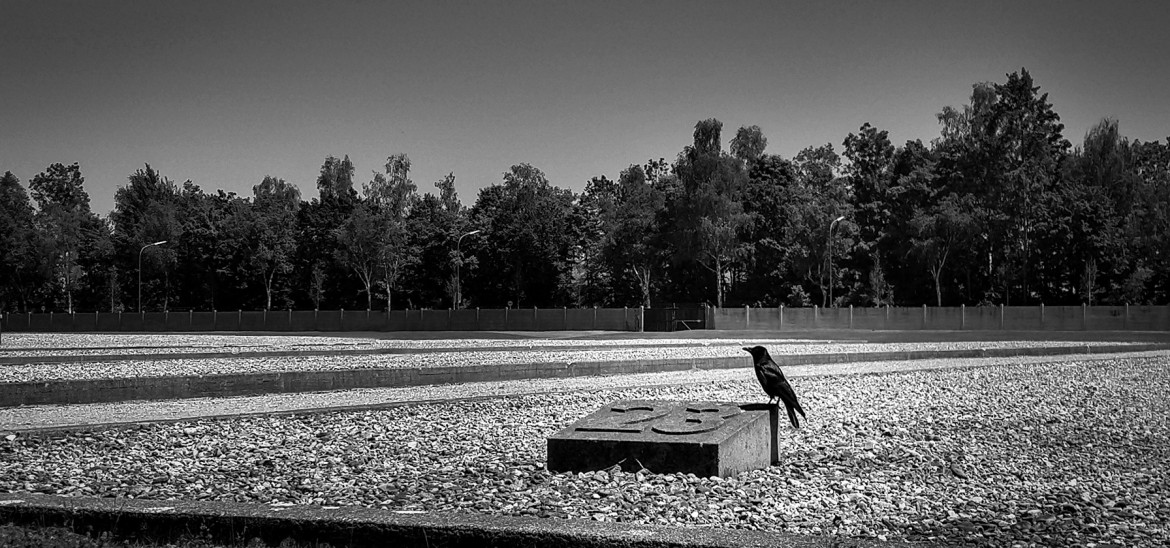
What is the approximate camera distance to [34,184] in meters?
132

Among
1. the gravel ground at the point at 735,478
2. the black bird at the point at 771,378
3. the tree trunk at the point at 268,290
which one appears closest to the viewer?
the gravel ground at the point at 735,478

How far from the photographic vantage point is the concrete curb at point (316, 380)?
43.2 feet

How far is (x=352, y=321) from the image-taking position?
6569 cm

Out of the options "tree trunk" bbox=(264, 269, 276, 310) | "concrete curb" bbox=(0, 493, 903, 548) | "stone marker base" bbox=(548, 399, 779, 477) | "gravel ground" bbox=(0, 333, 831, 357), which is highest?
"tree trunk" bbox=(264, 269, 276, 310)

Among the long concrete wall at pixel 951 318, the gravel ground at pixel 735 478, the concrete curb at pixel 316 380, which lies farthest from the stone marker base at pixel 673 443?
the long concrete wall at pixel 951 318

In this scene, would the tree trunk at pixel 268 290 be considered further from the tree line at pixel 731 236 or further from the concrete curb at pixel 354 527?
the concrete curb at pixel 354 527

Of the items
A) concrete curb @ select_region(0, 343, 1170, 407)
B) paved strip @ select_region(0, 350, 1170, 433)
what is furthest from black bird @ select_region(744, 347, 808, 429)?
concrete curb @ select_region(0, 343, 1170, 407)

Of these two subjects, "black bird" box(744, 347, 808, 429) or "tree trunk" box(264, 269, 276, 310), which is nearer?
"black bird" box(744, 347, 808, 429)

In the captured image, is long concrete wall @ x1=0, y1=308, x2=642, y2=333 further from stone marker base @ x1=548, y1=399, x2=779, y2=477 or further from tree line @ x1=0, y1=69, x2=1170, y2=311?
stone marker base @ x1=548, y1=399, x2=779, y2=477

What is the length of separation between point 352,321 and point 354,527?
6219 centimetres

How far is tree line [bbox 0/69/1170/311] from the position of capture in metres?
65.8

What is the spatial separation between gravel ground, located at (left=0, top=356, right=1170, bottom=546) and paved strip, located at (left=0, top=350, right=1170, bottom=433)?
644mm

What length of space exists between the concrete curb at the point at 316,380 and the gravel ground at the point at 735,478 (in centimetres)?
375

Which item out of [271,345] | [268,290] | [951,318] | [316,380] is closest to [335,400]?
[316,380]
